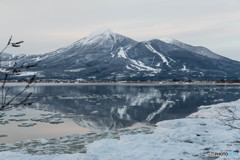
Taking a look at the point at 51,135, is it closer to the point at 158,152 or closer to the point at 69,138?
the point at 69,138

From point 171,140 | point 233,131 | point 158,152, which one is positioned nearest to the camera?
point 158,152

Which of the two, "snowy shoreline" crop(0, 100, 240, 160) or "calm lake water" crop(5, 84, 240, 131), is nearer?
"snowy shoreline" crop(0, 100, 240, 160)

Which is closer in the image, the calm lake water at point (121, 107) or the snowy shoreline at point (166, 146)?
the snowy shoreline at point (166, 146)

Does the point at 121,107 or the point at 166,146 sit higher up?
the point at 166,146

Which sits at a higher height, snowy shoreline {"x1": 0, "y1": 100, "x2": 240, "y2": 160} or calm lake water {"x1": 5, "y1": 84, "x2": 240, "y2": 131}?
snowy shoreline {"x1": 0, "y1": 100, "x2": 240, "y2": 160}

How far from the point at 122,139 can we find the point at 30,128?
43.6 ft

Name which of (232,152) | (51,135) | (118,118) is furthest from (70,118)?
(232,152)

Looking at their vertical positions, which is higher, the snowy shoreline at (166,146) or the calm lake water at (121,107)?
the snowy shoreline at (166,146)

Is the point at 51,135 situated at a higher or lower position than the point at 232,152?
lower

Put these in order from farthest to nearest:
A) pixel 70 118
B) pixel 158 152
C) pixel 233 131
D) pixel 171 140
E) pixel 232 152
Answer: pixel 70 118 → pixel 233 131 → pixel 171 140 → pixel 158 152 → pixel 232 152

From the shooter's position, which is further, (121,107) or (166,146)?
(121,107)

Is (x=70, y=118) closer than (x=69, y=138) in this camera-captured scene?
No

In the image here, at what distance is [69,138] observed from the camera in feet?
67.7

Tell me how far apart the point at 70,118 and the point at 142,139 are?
17.9 m
